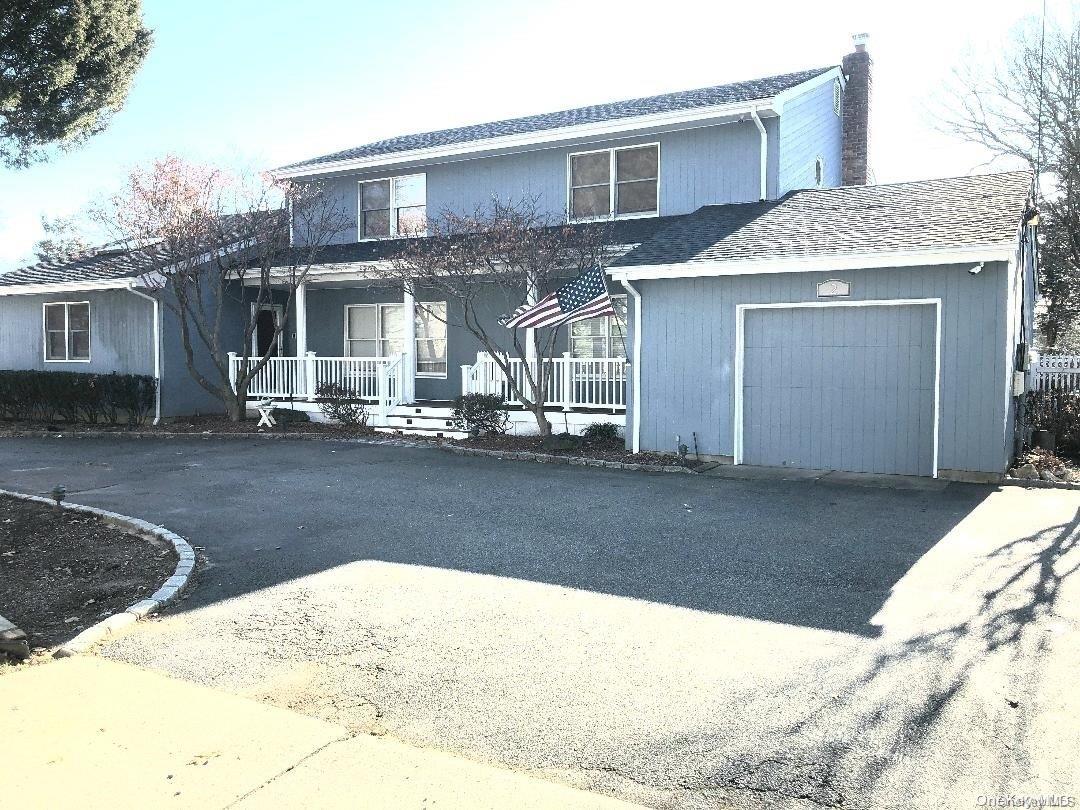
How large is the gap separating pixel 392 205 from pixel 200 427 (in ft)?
21.9

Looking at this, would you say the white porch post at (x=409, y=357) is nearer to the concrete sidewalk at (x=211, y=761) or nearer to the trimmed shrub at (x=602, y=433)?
the trimmed shrub at (x=602, y=433)

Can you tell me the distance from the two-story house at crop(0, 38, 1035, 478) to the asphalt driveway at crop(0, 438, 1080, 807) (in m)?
1.89

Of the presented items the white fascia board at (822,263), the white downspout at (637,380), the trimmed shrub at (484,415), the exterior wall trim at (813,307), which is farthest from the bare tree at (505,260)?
the exterior wall trim at (813,307)

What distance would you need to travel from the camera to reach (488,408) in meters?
15.2

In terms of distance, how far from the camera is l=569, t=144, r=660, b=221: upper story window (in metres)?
16.8

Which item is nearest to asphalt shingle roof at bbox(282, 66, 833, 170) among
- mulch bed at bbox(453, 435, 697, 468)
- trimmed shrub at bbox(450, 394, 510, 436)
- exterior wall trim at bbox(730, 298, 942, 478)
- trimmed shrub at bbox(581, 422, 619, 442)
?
exterior wall trim at bbox(730, 298, 942, 478)

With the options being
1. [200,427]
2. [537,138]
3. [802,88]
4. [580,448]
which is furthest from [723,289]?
[200,427]

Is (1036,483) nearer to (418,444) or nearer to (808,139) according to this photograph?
(418,444)

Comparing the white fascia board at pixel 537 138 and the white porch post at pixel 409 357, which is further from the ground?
the white fascia board at pixel 537 138

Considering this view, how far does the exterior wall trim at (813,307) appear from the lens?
10.7 metres

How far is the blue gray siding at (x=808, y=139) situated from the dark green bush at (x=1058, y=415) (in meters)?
5.84

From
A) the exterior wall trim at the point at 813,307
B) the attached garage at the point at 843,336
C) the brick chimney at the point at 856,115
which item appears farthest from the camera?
the brick chimney at the point at 856,115

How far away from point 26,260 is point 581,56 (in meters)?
40.0

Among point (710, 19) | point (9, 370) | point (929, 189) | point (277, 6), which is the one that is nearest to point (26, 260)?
point (9, 370)
